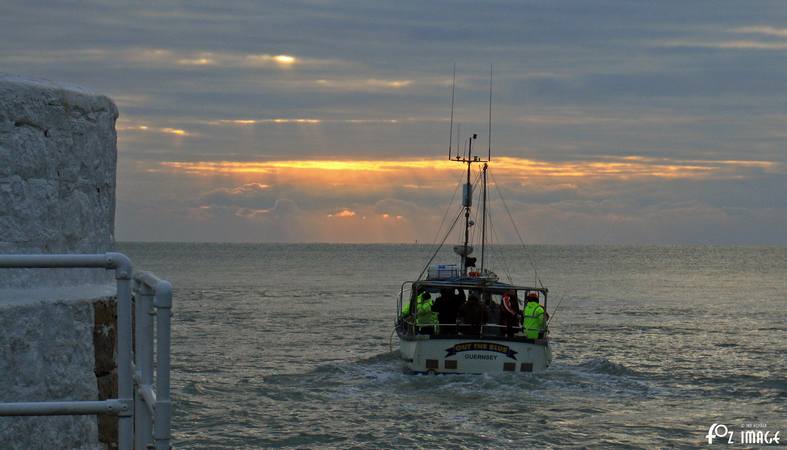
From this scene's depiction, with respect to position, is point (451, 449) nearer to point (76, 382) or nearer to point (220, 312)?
point (76, 382)

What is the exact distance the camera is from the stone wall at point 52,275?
405 cm

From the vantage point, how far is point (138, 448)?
392 cm

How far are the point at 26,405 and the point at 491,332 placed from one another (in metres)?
19.0

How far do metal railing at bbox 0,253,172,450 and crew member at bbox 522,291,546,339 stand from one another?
1781cm

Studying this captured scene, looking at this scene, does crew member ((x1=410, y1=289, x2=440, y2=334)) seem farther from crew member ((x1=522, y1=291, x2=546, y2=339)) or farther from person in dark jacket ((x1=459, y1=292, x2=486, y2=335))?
crew member ((x1=522, y1=291, x2=546, y2=339))

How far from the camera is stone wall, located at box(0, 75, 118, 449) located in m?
4.05

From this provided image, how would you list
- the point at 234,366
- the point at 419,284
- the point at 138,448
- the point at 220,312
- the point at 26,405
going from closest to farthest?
the point at 26,405 → the point at 138,448 → the point at 419,284 → the point at 234,366 → the point at 220,312

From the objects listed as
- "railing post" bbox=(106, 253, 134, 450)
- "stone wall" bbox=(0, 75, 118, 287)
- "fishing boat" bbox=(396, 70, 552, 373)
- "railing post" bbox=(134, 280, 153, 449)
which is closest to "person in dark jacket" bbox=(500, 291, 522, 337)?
"fishing boat" bbox=(396, 70, 552, 373)

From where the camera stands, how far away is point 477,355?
21.6m

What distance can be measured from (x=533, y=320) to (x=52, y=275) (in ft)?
58.0

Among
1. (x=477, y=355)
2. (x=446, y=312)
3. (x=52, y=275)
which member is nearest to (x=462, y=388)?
(x=477, y=355)

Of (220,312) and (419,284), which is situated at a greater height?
(419,284)

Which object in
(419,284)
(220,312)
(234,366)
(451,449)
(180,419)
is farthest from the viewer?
(220,312)

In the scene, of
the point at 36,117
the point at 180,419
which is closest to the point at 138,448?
the point at 36,117
